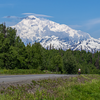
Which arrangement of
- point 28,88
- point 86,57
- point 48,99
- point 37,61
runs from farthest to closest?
point 86,57 < point 37,61 < point 28,88 < point 48,99

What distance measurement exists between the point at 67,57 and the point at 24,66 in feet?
59.7

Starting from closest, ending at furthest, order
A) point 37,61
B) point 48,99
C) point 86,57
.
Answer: point 48,99 → point 37,61 → point 86,57

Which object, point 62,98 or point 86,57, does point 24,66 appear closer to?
point 62,98

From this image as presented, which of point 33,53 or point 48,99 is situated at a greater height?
point 33,53

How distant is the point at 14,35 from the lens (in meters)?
52.5

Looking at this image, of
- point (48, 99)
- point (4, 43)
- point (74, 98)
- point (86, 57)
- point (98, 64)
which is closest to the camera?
point (48, 99)

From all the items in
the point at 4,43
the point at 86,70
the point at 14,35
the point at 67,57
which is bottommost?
the point at 86,70

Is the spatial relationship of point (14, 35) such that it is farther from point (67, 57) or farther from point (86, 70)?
point (86, 70)

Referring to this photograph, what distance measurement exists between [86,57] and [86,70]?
70.8 meters

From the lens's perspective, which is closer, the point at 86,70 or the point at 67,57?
the point at 67,57

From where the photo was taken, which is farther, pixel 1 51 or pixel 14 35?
pixel 14 35

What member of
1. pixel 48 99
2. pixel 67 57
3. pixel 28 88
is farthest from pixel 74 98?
pixel 67 57

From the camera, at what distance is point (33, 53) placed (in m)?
53.7

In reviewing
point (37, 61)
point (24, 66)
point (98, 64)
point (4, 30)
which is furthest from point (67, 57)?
point (98, 64)
